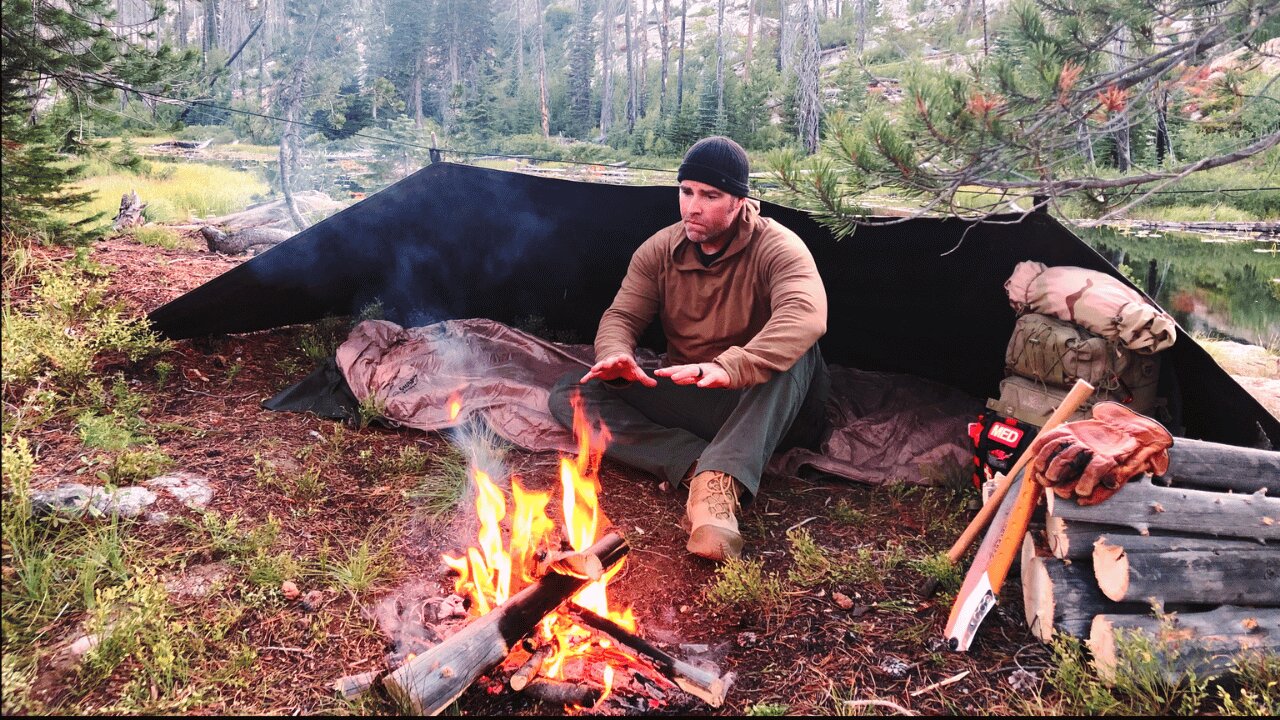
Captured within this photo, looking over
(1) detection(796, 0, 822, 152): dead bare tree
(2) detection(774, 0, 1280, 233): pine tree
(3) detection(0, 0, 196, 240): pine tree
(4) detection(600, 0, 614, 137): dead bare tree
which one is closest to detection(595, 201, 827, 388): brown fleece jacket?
(2) detection(774, 0, 1280, 233): pine tree

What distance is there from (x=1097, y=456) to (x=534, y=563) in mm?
1837

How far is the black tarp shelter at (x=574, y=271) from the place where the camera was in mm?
3930

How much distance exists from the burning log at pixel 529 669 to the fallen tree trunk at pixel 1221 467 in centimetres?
218

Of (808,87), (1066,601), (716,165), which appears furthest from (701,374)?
(808,87)

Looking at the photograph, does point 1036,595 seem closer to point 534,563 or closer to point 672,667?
point 672,667

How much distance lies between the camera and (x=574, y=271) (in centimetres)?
494

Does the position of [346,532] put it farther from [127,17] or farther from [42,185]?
[127,17]

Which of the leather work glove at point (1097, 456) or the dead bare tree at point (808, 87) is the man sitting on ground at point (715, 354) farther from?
the dead bare tree at point (808, 87)

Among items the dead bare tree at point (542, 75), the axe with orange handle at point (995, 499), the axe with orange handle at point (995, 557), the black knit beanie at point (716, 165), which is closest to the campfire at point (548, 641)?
the axe with orange handle at point (995, 557)

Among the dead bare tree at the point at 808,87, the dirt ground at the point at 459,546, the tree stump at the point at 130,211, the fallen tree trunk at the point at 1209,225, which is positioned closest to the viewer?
the dirt ground at the point at 459,546

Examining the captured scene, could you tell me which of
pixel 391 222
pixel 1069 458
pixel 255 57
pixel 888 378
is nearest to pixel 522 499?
pixel 1069 458

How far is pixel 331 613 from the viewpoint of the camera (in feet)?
7.75

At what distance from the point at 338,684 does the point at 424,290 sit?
3.52 meters

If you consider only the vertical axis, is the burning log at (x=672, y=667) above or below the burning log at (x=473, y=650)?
below
